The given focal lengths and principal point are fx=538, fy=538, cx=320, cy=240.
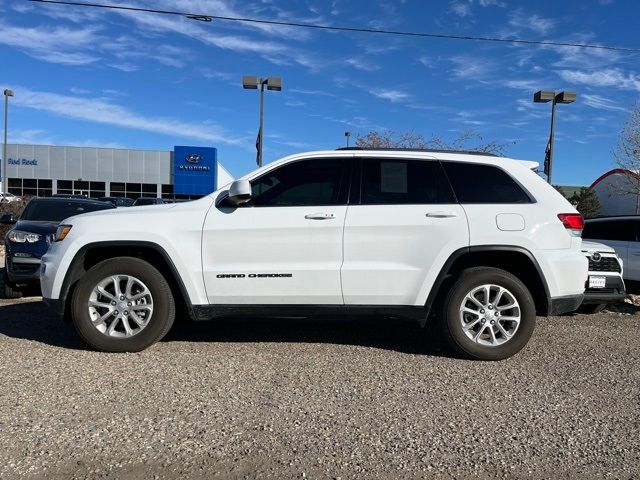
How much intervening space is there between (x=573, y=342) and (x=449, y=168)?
2.50 m

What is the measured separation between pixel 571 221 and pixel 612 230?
4.86 meters

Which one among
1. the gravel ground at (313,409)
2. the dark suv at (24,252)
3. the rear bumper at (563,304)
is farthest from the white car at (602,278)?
the dark suv at (24,252)

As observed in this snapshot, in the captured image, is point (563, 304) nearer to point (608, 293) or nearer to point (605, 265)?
point (608, 293)

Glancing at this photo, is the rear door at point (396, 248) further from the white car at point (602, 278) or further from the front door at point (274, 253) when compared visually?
the white car at point (602, 278)

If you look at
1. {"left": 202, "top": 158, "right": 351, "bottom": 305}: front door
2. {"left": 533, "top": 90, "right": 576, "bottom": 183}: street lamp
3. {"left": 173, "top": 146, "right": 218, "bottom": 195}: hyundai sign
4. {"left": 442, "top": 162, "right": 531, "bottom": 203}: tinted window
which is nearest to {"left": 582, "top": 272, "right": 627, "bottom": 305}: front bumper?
{"left": 442, "top": 162, "right": 531, "bottom": 203}: tinted window

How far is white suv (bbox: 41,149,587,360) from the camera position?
16.2 feet

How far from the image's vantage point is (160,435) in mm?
3391

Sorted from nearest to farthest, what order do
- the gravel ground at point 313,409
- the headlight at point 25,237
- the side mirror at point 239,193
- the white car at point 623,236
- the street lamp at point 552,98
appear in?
the gravel ground at point 313,409 < the side mirror at point 239,193 < the headlight at point 25,237 < the white car at point 623,236 < the street lamp at point 552,98

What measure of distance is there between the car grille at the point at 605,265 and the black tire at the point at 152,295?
507cm

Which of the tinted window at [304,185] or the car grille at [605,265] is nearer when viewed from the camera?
the tinted window at [304,185]

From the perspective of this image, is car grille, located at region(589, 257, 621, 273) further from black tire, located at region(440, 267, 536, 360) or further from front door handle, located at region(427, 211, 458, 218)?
front door handle, located at region(427, 211, 458, 218)

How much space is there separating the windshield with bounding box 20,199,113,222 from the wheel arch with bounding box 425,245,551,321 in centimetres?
631

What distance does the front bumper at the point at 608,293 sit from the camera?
6418mm

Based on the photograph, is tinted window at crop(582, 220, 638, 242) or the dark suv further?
tinted window at crop(582, 220, 638, 242)
